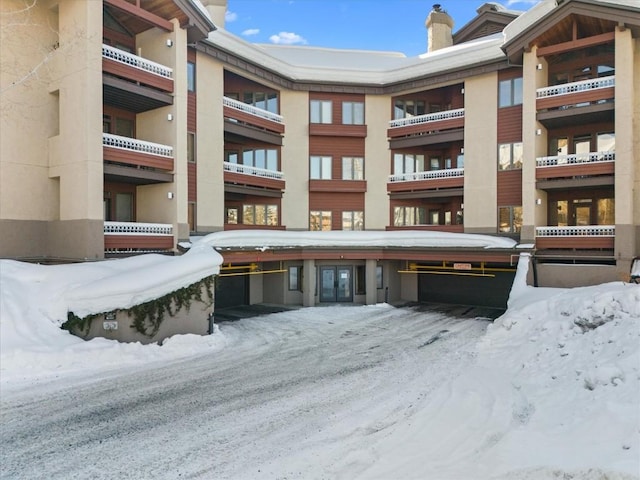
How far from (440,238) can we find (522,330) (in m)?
11.5

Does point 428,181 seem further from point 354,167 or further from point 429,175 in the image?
point 354,167

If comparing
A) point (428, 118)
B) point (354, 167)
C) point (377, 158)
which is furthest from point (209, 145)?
point (428, 118)

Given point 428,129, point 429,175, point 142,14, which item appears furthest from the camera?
point 429,175

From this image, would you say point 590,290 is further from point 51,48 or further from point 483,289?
point 51,48

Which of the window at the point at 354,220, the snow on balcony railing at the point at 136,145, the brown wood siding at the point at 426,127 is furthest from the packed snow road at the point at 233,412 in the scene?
the brown wood siding at the point at 426,127

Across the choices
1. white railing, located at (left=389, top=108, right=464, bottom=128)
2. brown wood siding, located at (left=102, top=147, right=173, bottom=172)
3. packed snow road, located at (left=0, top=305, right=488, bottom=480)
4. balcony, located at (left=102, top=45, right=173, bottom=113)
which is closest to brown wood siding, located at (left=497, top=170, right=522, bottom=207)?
white railing, located at (left=389, top=108, right=464, bottom=128)

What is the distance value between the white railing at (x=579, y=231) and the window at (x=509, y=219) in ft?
6.59

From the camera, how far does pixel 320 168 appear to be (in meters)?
31.6

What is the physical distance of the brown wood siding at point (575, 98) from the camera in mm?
22453

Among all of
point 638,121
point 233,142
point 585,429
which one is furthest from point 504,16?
point 585,429

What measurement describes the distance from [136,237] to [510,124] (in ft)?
75.3

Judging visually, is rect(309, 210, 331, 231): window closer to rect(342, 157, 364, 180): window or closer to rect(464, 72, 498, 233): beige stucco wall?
rect(342, 157, 364, 180): window

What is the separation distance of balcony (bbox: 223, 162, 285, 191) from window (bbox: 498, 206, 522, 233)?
14669 millimetres

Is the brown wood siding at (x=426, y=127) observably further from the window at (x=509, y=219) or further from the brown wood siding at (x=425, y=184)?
the window at (x=509, y=219)
